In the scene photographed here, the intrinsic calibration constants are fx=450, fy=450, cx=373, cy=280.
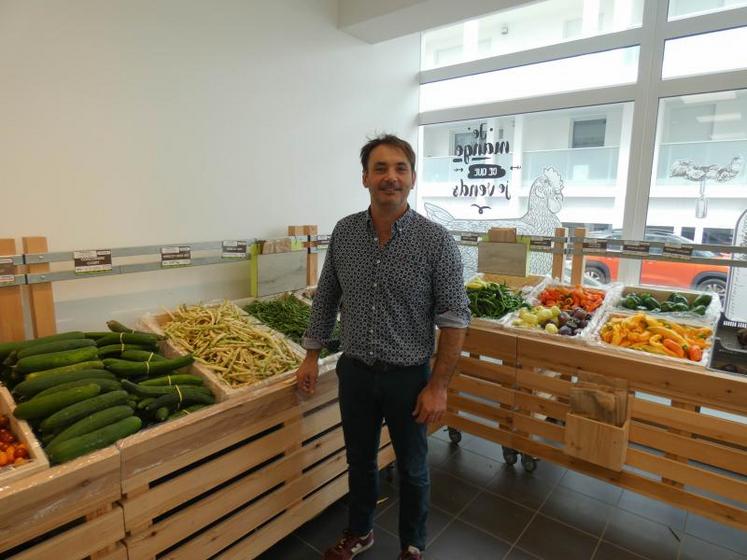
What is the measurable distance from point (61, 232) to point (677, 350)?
3.12m

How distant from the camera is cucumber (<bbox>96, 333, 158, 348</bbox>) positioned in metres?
2.03

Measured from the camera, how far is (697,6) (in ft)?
9.62

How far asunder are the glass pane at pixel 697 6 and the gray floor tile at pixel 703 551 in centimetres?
311

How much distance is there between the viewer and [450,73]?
411 centimetres

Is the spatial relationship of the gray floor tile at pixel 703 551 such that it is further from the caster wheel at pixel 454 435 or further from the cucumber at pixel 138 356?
the cucumber at pixel 138 356

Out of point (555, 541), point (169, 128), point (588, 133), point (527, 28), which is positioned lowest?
point (555, 541)

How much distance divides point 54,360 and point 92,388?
10.7 inches

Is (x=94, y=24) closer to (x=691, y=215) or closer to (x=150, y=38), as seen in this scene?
(x=150, y=38)

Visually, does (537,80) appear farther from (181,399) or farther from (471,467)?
(181,399)

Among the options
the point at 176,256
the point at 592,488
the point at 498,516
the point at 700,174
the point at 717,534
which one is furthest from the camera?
the point at 700,174

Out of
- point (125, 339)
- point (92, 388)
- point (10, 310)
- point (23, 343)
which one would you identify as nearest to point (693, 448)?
point (92, 388)

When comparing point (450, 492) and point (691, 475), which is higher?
point (691, 475)

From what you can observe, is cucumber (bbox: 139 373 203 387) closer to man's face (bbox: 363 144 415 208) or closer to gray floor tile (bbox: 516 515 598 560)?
man's face (bbox: 363 144 415 208)

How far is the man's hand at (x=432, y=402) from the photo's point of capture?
5.82 feet
